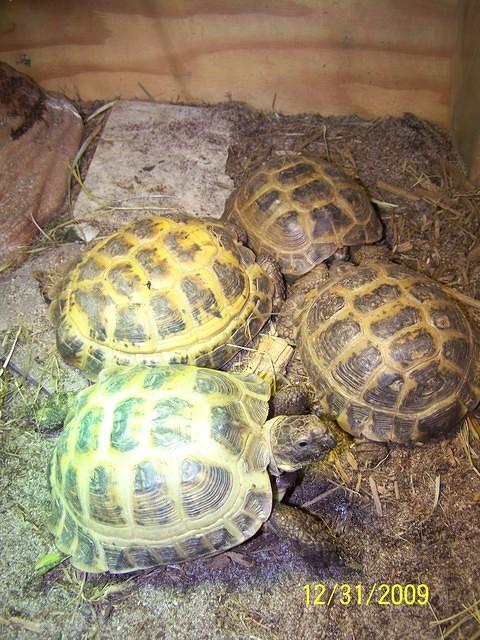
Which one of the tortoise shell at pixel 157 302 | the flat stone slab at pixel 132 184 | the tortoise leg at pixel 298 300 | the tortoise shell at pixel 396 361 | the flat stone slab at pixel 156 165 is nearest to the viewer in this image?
the tortoise shell at pixel 396 361

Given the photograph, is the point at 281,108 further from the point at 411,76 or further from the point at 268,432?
the point at 268,432

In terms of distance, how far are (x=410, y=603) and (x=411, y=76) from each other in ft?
12.3

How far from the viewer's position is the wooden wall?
402 centimetres

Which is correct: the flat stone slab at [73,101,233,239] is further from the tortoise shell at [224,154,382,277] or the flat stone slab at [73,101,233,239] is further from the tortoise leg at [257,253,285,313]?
the tortoise leg at [257,253,285,313]

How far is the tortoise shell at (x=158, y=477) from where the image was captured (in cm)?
255

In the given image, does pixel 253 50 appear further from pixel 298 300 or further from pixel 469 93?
pixel 298 300

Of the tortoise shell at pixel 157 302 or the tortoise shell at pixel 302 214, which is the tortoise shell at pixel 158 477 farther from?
the tortoise shell at pixel 302 214

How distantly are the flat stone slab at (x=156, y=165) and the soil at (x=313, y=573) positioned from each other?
1.81 m

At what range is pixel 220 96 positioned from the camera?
4.84 metres

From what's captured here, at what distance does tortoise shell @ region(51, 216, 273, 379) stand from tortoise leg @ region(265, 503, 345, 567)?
3.34 feet

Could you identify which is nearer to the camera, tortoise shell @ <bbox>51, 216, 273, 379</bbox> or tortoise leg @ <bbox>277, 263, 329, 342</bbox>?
tortoise shell @ <bbox>51, 216, 273, 379</bbox>

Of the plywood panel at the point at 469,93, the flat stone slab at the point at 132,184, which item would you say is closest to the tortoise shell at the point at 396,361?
the plywood panel at the point at 469,93
